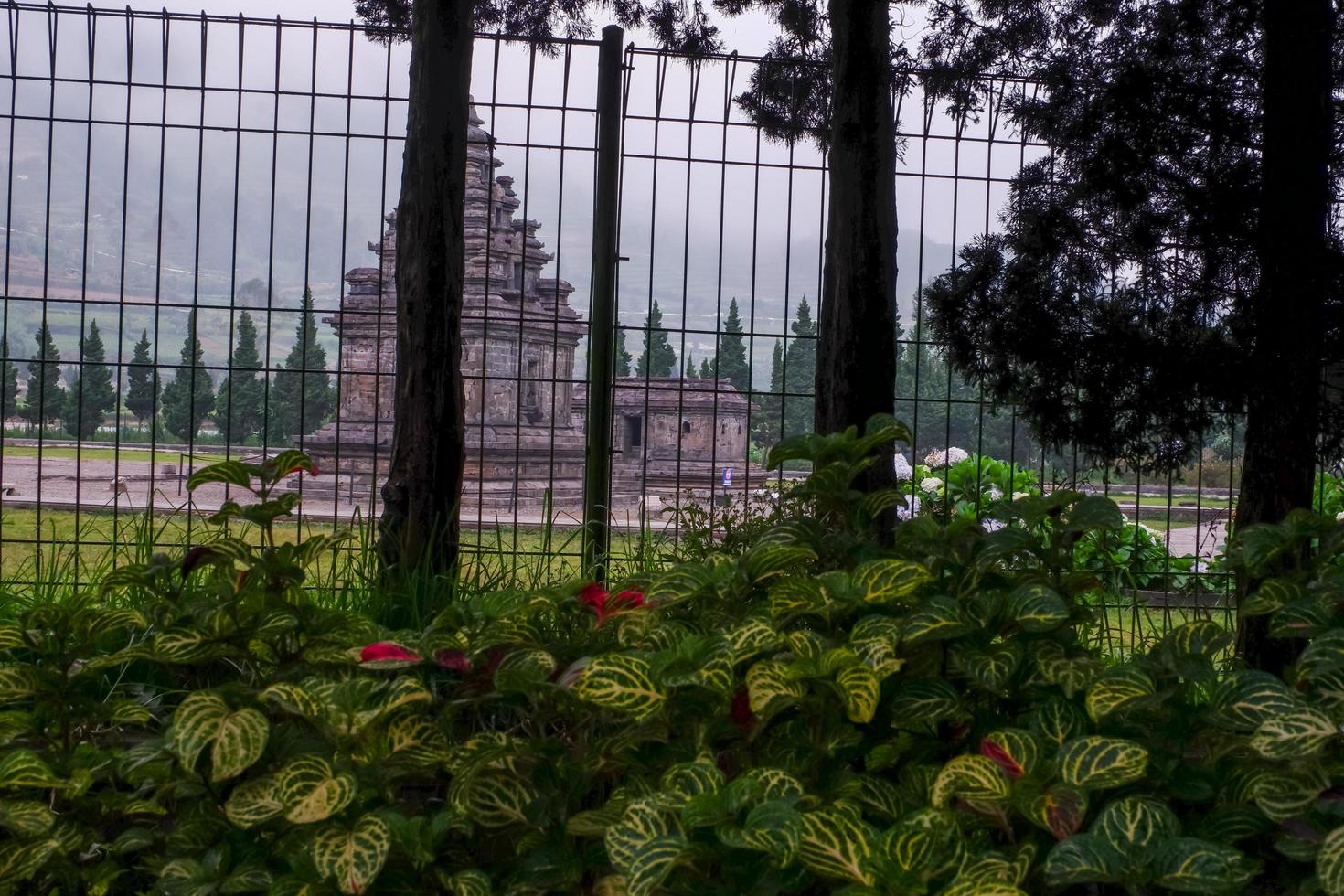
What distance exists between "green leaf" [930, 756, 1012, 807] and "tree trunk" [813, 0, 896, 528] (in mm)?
2105

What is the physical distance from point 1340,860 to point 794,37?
180 inches

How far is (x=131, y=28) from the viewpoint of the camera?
4.66 metres

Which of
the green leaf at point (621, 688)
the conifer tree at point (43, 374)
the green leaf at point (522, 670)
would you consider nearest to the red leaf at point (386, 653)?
the green leaf at point (522, 670)

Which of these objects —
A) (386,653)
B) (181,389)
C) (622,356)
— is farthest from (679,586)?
(181,389)

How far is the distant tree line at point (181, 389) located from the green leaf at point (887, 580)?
3.20 m

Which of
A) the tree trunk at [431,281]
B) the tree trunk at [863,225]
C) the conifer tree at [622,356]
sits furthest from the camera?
the conifer tree at [622,356]

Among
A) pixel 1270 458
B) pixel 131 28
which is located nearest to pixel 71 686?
pixel 1270 458

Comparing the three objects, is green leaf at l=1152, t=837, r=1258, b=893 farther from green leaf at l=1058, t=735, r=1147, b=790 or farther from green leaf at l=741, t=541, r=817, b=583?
green leaf at l=741, t=541, r=817, b=583

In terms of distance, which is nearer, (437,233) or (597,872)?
(597,872)

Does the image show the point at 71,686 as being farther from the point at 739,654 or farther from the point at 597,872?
the point at 739,654

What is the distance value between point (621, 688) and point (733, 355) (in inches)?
418

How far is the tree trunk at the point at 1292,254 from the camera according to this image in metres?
3.10

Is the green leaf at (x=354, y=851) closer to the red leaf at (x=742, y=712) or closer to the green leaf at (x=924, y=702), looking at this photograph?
the red leaf at (x=742, y=712)

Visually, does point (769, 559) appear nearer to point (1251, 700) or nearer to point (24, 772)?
point (1251, 700)
